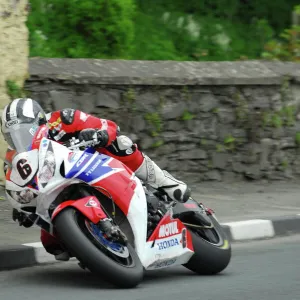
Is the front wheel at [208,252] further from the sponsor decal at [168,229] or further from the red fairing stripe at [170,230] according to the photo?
the sponsor decal at [168,229]

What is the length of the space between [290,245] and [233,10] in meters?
7.07

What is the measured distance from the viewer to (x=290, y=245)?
26.6ft

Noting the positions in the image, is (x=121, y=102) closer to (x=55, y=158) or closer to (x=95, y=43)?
(x=95, y=43)

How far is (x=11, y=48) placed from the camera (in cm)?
962

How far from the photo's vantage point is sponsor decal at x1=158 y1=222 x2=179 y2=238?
6.04 m

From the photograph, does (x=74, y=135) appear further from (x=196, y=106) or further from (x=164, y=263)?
(x=196, y=106)

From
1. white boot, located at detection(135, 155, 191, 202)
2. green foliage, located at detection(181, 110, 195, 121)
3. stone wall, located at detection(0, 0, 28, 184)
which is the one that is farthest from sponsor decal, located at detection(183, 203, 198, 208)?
green foliage, located at detection(181, 110, 195, 121)

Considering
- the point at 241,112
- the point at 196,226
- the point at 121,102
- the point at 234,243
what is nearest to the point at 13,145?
the point at 196,226

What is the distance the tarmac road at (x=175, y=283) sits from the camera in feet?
18.4

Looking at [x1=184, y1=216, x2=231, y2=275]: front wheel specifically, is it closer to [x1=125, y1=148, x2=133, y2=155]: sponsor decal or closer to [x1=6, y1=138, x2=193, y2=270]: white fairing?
[x1=6, y1=138, x2=193, y2=270]: white fairing

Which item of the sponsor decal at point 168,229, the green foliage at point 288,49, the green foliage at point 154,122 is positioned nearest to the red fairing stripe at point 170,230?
the sponsor decal at point 168,229

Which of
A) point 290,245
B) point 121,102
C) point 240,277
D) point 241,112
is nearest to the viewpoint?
point 240,277

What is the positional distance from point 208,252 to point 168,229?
0.47 m

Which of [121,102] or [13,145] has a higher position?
[13,145]
